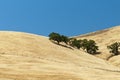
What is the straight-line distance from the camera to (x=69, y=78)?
60156 millimetres

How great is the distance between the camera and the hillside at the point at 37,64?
202ft

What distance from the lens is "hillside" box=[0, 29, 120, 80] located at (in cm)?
6156

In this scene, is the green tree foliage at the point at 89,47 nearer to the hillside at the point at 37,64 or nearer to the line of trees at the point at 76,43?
the line of trees at the point at 76,43

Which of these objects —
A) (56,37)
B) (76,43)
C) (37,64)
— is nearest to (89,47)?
(76,43)

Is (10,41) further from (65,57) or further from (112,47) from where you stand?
(112,47)

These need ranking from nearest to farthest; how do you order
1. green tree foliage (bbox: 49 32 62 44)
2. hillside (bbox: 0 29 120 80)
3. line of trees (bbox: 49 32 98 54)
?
hillside (bbox: 0 29 120 80) → green tree foliage (bbox: 49 32 62 44) → line of trees (bbox: 49 32 98 54)

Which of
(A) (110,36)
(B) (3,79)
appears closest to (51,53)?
(B) (3,79)

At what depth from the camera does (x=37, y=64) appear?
7544 centimetres

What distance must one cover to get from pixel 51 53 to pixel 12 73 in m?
39.9

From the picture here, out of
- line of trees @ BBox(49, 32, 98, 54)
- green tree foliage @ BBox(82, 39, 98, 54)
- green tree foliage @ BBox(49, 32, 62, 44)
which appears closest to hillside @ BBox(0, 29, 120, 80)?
green tree foliage @ BBox(49, 32, 62, 44)

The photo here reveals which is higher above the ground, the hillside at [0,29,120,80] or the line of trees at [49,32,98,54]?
the line of trees at [49,32,98,54]

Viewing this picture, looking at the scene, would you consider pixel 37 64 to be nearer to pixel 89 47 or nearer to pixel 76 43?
pixel 76 43

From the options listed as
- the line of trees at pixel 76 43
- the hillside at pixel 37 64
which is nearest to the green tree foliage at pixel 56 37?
the line of trees at pixel 76 43

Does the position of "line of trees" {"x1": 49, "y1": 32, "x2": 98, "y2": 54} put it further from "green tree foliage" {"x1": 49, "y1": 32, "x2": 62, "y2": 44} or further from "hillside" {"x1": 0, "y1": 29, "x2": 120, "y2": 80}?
"hillside" {"x1": 0, "y1": 29, "x2": 120, "y2": 80}
